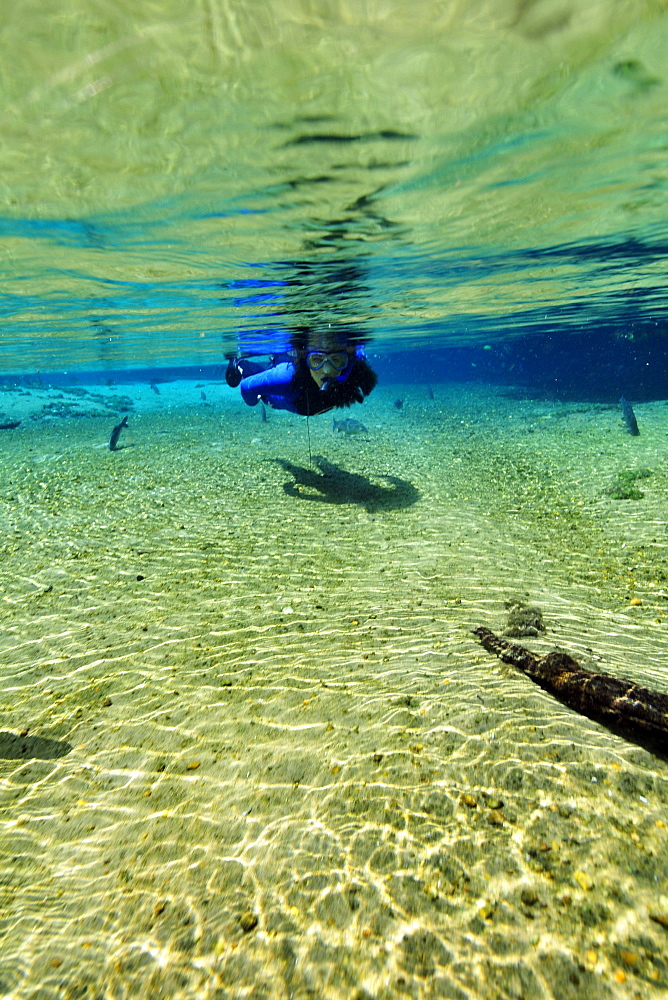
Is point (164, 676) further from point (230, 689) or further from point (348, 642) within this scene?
point (348, 642)

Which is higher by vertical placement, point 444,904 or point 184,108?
point 184,108

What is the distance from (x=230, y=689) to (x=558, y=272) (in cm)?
1712

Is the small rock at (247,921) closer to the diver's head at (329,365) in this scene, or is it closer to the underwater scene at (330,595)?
the underwater scene at (330,595)

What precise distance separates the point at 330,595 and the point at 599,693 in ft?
11.7

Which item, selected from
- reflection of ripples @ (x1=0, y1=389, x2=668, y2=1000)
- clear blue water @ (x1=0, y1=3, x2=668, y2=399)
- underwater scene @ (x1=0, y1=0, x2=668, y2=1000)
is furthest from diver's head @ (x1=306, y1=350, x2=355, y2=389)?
reflection of ripples @ (x1=0, y1=389, x2=668, y2=1000)

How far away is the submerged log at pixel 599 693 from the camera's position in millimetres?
3199

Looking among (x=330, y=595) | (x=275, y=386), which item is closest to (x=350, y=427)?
(x=275, y=386)

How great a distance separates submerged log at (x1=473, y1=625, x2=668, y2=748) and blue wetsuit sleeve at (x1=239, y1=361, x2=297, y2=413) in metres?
8.78

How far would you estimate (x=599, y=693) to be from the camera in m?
3.51

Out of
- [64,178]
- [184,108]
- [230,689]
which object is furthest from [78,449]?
[230,689]

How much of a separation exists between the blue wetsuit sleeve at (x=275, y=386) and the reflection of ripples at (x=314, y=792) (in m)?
5.86

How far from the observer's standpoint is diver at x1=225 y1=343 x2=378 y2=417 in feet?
33.7

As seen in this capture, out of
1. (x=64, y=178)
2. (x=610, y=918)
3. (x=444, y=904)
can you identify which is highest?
(x=64, y=178)

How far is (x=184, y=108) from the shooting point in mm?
4996
